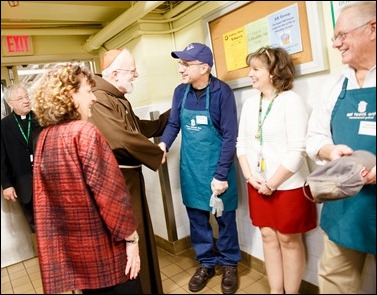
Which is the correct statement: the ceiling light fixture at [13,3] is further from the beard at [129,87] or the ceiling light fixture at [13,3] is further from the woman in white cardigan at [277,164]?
the woman in white cardigan at [277,164]

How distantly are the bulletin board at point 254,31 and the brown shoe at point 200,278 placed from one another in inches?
18.6

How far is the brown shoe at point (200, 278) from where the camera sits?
2.45 ft

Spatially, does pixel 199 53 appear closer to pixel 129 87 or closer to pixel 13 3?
pixel 129 87

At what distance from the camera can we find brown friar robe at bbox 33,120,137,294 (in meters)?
0.70

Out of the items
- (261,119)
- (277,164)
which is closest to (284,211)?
(277,164)

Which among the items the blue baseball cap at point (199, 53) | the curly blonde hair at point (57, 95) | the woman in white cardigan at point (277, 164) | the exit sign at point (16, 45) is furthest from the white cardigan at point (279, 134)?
the exit sign at point (16, 45)

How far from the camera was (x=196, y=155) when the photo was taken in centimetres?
79

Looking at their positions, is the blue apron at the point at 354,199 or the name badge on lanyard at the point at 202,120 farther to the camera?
the name badge on lanyard at the point at 202,120

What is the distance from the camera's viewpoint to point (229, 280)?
756 mm

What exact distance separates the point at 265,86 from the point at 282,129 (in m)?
0.10

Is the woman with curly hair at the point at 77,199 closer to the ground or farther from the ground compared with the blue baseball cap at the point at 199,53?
closer to the ground

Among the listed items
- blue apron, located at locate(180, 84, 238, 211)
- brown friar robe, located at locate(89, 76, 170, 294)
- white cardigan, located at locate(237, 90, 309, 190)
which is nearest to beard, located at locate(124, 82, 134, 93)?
brown friar robe, located at locate(89, 76, 170, 294)

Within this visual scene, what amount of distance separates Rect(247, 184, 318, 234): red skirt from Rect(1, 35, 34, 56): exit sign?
646 millimetres

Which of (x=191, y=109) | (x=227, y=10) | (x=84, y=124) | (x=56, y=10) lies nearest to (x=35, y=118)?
(x=84, y=124)
